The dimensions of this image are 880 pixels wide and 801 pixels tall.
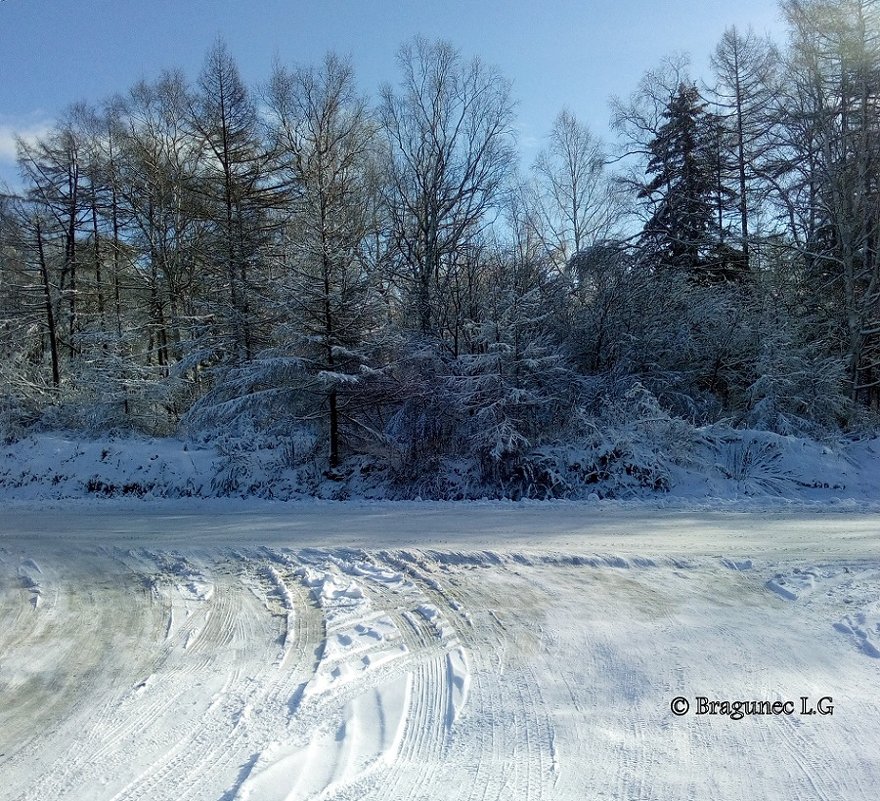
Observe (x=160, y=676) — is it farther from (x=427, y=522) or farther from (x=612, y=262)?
(x=612, y=262)

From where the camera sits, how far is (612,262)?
18.4 metres

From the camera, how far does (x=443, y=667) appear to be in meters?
4.61

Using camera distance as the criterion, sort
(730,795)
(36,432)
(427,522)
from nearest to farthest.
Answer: (730,795) → (427,522) → (36,432)

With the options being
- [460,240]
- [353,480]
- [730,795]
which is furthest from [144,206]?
[730,795]

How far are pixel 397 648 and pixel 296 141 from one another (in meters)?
21.4

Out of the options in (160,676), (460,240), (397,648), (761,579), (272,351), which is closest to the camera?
(160,676)

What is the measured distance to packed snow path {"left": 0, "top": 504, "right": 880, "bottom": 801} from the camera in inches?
132

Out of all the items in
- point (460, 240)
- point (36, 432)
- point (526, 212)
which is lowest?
point (36, 432)

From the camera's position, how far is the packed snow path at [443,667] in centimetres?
335
